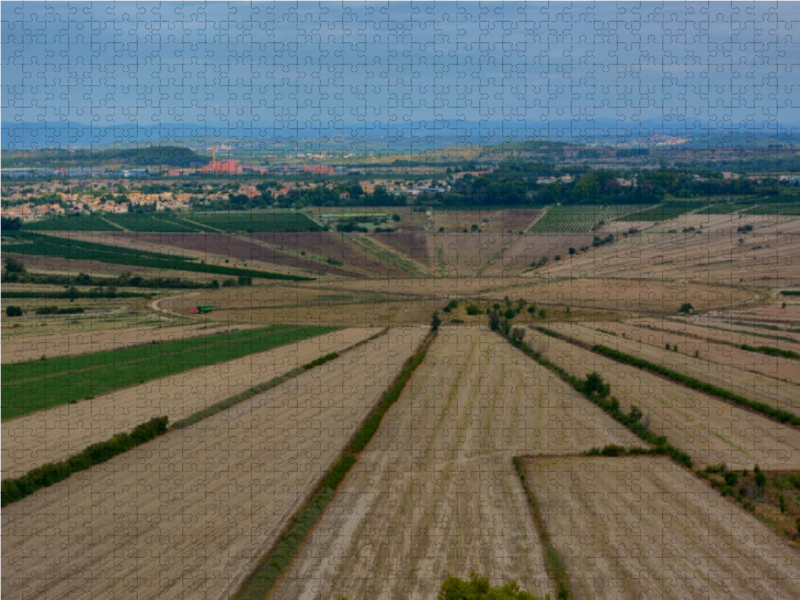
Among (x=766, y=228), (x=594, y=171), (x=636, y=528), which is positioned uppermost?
(x=594, y=171)

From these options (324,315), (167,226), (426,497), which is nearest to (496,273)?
(324,315)

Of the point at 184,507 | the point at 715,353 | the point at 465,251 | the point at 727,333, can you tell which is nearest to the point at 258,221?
the point at 465,251

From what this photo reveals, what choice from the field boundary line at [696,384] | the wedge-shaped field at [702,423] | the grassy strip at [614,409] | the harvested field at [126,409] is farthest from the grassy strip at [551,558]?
the harvested field at [126,409]

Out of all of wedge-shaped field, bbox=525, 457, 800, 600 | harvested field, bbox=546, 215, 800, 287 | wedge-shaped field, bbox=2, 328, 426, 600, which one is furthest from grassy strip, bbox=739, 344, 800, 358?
harvested field, bbox=546, 215, 800, 287

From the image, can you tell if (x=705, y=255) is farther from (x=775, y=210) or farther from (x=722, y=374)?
(x=722, y=374)

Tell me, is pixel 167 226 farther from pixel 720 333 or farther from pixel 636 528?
pixel 636 528

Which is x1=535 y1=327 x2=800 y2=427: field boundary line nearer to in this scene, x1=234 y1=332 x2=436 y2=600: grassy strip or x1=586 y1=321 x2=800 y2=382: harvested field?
x1=586 y1=321 x2=800 y2=382: harvested field
